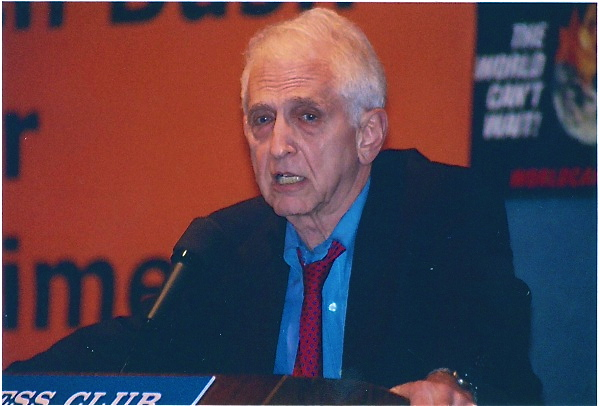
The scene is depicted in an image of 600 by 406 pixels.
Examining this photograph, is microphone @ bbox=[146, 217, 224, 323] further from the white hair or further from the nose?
the white hair

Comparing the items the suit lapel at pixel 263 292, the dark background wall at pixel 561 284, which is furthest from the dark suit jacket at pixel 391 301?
the dark background wall at pixel 561 284

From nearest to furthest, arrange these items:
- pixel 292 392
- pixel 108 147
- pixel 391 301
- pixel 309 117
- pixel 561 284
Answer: pixel 292 392 → pixel 391 301 → pixel 309 117 → pixel 561 284 → pixel 108 147

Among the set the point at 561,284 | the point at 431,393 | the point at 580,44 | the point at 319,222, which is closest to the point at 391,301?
the point at 319,222

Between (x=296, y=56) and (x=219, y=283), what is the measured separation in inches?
19.9

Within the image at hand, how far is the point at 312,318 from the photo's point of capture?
1.49 metres

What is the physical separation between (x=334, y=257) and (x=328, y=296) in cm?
8

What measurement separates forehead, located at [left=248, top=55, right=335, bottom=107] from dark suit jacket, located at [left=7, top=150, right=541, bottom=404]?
0.78 feet

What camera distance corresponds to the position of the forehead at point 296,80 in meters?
1.54

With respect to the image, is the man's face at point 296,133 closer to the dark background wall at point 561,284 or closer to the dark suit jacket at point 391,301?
the dark suit jacket at point 391,301

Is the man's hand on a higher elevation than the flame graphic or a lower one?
lower

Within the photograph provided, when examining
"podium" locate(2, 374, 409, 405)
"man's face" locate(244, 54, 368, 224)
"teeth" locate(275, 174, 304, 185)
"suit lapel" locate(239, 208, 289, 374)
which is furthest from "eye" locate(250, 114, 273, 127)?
"podium" locate(2, 374, 409, 405)

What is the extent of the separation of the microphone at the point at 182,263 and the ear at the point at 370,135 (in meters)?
0.43

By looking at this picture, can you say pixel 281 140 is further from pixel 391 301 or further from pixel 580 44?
pixel 580 44

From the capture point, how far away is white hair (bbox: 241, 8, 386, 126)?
5.11 feet
